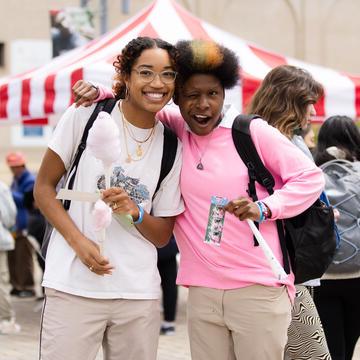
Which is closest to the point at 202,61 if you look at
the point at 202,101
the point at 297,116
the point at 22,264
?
the point at 202,101

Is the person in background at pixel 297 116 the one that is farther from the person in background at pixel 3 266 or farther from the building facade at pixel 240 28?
the building facade at pixel 240 28

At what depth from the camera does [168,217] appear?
12.6 ft

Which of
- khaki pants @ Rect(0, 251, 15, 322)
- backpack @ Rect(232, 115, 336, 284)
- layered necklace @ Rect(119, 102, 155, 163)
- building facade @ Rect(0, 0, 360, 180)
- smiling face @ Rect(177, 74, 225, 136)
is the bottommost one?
khaki pants @ Rect(0, 251, 15, 322)

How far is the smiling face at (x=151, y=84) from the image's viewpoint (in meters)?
3.69

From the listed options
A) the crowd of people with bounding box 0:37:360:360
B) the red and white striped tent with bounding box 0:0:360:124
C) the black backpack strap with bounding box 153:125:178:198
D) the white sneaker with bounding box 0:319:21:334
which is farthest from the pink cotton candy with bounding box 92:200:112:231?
the white sneaker with bounding box 0:319:21:334

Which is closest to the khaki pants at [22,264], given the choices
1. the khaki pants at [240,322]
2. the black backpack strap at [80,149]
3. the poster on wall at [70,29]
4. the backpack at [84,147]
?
the poster on wall at [70,29]

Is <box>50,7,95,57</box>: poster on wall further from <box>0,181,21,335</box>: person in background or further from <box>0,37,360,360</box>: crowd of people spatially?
<box>0,37,360,360</box>: crowd of people

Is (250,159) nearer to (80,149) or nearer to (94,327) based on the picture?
(80,149)

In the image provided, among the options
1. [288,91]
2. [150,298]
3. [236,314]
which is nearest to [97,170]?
[150,298]

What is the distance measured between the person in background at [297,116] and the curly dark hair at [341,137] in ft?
2.75

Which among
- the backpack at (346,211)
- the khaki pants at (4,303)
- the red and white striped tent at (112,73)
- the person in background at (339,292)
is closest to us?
the backpack at (346,211)

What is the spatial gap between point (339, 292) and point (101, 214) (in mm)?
2150

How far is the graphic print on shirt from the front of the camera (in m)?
3.68

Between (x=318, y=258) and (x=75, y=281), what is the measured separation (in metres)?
1.05
